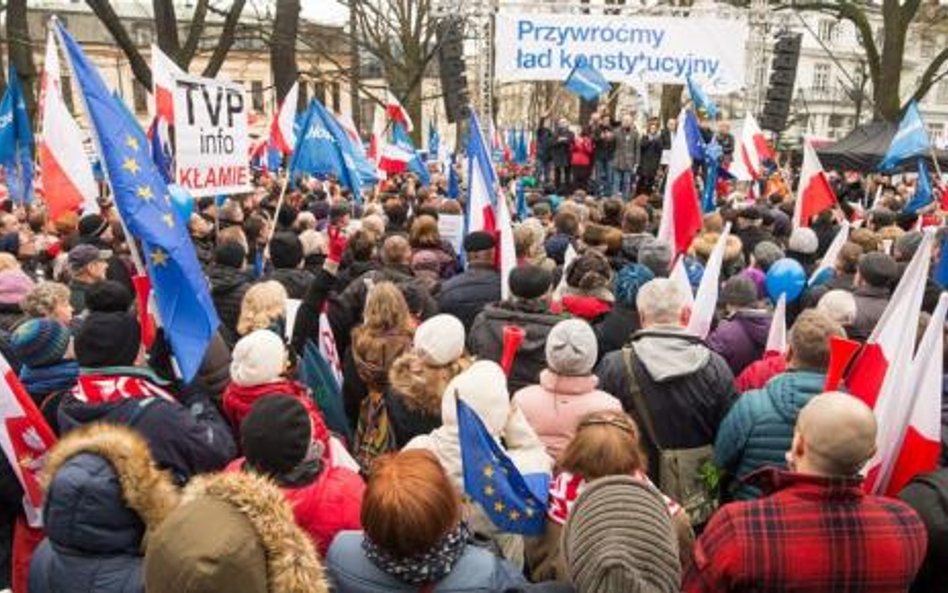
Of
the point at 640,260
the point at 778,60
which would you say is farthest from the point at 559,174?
the point at 640,260

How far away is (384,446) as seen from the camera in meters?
3.87

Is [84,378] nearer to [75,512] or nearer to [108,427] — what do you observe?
[108,427]

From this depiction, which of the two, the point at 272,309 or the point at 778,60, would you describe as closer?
the point at 272,309

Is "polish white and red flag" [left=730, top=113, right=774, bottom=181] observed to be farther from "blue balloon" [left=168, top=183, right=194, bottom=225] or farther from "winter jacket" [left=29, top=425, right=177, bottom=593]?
"winter jacket" [left=29, top=425, right=177, bottom=593]

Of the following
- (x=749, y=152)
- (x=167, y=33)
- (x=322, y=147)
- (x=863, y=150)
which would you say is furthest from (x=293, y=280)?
(x=863, y=150)

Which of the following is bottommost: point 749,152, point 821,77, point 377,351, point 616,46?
point 377,351

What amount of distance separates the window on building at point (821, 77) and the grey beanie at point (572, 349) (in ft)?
240

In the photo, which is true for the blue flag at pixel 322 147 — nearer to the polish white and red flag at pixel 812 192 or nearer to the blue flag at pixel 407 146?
the blue flag at pixel 407 146

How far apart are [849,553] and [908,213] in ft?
27.2

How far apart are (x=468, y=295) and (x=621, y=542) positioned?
11.4ft

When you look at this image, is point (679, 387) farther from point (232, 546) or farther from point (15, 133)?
point (15, 133)

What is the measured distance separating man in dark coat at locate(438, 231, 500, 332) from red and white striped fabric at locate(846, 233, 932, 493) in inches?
101

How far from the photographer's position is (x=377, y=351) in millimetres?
4090

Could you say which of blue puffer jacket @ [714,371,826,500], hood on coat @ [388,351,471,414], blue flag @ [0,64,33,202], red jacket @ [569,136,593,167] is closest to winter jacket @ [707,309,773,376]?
blue puffer jacket @ [714,371,826,500]
